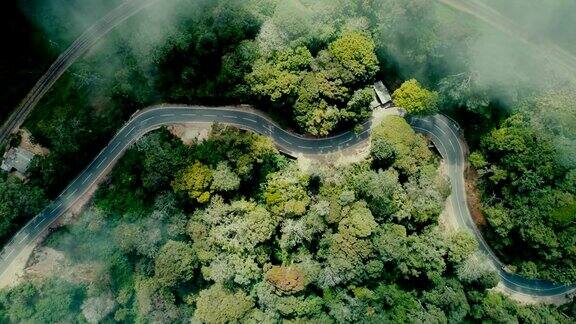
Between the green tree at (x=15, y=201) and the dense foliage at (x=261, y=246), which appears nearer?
the dense foliage at (x=261, y=246)

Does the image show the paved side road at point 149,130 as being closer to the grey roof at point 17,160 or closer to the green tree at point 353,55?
the grey roof at point 17,160

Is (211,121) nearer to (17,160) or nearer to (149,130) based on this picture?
(149,130)

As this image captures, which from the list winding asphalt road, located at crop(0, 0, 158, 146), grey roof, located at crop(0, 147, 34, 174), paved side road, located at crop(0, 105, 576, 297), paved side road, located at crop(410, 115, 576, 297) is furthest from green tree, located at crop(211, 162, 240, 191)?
paved side road, located at crop(410, 115, 576, 297)

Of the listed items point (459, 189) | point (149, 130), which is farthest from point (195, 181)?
point (459, 189)

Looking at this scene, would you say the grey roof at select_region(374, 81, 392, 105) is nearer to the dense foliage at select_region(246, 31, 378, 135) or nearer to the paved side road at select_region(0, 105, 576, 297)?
the dense foliage at select_region(246, 31, 378, 135)

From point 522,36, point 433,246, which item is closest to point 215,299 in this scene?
point 433,246

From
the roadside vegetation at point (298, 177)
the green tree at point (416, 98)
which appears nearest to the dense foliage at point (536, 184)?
the roadside vegetation at point (298, 177)
